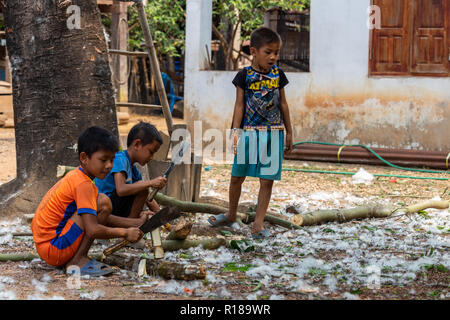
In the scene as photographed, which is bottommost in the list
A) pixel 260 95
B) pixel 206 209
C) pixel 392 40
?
pixel 206 209

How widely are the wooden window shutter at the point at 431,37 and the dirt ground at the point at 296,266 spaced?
393 cm

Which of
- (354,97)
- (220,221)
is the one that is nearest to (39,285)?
(220,221)

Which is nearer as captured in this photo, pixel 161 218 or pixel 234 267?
pixel 161 218

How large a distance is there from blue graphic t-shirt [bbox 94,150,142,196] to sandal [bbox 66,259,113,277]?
617 mm

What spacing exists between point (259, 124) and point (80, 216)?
178cm

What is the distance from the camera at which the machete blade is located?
359 cm

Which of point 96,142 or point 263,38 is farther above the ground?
point 263,38

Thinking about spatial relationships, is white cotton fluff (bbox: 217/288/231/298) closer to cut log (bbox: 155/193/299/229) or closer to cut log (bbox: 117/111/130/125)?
cut log (bbox: 155/193/299/229)

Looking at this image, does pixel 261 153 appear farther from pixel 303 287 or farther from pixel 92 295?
pixel 92 295

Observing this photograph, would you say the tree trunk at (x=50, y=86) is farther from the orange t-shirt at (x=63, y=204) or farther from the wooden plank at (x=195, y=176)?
the orange t-shirt at (x=63, y=204)

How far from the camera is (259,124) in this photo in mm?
4887

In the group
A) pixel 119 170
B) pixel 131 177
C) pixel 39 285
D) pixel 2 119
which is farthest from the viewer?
pixel 2 119

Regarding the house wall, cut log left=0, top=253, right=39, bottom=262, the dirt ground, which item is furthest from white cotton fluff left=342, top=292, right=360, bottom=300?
the house wall

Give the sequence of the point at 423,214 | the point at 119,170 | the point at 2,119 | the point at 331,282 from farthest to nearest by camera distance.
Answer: the point at 2,119 < the point at 423,214 < the point at 119,170 < the point at 331,282
